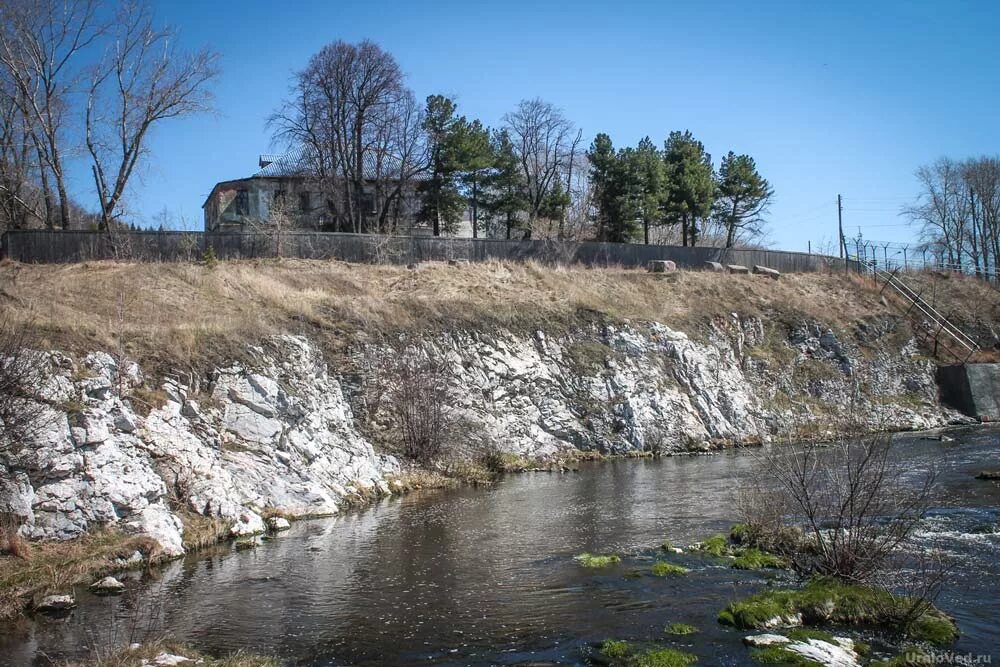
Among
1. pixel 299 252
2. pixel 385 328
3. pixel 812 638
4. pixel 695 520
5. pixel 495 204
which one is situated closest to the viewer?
pixel 812 638

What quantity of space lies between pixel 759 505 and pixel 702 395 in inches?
898

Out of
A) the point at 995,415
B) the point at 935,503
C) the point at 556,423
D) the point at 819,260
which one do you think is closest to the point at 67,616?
the point at 935,503

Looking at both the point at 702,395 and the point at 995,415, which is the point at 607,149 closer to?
the point at 702,395

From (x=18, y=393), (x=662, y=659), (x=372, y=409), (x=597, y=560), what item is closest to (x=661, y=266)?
(x=372, y=409)

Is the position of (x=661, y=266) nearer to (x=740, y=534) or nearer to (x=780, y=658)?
(x=740, y=534)

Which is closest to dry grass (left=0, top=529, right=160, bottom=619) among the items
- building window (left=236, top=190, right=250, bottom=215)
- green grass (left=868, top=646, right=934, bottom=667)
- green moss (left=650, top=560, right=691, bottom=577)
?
green moss (left=650, top=560, right=691, bottom=577)

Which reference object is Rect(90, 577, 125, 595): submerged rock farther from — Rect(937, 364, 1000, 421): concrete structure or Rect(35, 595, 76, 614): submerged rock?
Rect(937, 364, 1000, 421): concrete structure

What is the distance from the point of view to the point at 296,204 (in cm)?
5991

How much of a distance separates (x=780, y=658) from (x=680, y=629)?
5.70 ft

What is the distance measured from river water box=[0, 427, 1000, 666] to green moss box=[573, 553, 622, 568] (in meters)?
0.22

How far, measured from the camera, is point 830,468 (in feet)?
46.5

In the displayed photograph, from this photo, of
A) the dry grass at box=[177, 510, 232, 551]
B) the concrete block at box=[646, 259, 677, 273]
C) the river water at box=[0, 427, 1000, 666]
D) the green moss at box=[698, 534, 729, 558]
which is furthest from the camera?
the concrete block at box=[646, 259, 677, 273]

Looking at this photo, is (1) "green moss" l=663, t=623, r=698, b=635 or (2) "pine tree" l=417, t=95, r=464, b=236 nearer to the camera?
(1) "green moss" l=663, t=623, r=698, b=635

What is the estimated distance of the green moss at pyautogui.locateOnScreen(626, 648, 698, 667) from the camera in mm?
10312
